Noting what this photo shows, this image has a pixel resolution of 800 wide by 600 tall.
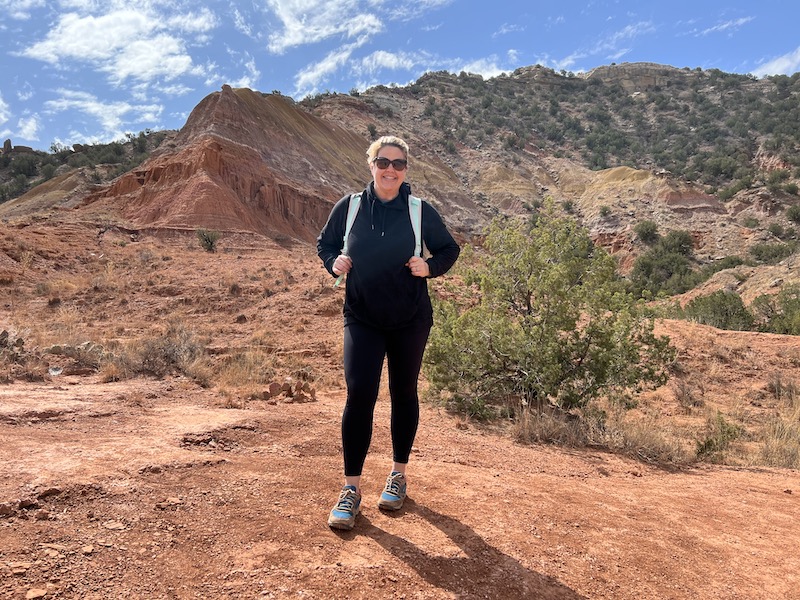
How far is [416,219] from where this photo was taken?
8.51 ft

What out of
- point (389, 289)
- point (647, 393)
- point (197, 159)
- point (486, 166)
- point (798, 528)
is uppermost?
point (486, 166)

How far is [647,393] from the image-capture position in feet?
27.4

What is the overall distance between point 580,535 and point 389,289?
152 cm

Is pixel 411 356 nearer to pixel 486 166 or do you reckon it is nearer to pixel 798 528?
pixel 798 528

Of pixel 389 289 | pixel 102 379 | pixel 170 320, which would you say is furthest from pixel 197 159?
pixel 389 289

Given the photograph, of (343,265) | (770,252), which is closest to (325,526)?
(343,265)

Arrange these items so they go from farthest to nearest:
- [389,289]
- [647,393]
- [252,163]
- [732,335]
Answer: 1. [252,163]
2. [732,335]
3. [647,393]
4. [389,289]

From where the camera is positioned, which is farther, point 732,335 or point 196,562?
point 732,335

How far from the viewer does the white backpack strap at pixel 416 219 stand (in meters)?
2.54

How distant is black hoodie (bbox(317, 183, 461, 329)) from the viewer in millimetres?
2441

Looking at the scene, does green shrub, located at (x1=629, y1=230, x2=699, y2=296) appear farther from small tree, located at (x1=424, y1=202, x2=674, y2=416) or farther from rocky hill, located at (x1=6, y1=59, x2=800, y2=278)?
small tree, located at (x1=424, y1=202, x2=674, y2=416)

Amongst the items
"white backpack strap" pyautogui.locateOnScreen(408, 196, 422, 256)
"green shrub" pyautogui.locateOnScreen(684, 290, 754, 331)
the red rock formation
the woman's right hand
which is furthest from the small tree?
the red rock formation

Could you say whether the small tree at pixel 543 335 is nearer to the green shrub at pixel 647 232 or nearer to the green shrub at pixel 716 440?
the green shrub at pixel 716 440

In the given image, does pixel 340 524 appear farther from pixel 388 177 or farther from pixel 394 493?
pixel 388 177
